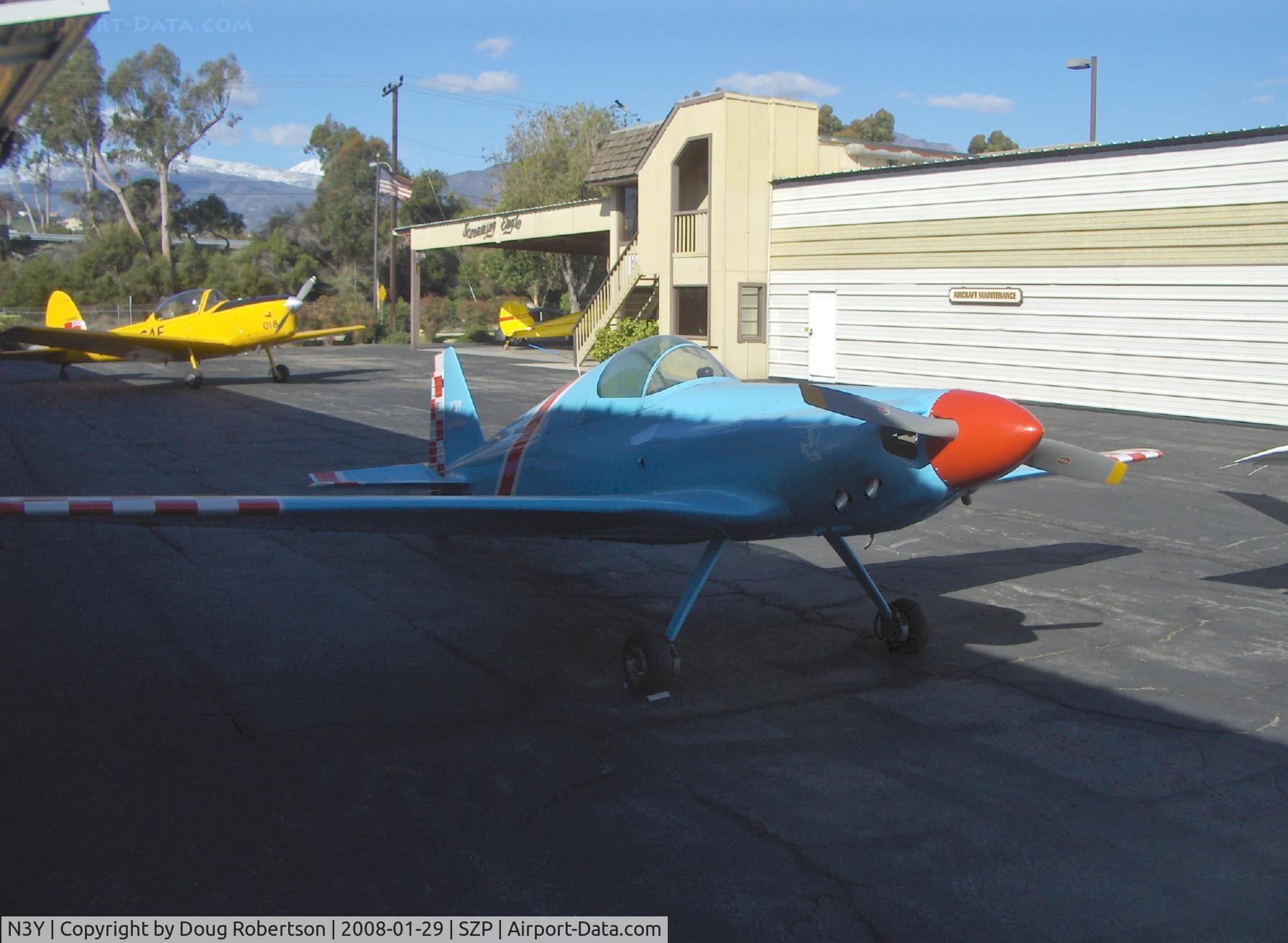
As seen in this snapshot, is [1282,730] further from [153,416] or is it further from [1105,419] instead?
[153,416]

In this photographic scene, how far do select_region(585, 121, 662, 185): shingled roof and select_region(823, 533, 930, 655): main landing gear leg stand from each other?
25.0 meters

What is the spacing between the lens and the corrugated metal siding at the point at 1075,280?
738 inches

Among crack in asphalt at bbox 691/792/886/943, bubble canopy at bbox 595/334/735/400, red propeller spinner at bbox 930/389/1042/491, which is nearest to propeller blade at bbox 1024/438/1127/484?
red propeller spinner at bbox 930/389/1042/491

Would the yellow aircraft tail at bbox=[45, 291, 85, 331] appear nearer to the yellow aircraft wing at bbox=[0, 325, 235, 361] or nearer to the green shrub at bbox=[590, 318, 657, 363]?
the yellow aircraft wing at bbox=[0, 325, 235, 361]

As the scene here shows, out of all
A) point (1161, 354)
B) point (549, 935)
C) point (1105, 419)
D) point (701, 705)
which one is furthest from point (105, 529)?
point (1161, 354)

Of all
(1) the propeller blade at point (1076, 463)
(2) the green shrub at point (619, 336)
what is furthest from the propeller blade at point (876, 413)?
(2) the green shrub at point (619, 336)

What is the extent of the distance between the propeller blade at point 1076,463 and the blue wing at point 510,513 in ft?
4.72

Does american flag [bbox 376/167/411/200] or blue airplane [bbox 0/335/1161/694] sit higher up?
american flag [bbox 376/167/411/200]

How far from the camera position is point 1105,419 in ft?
64.8

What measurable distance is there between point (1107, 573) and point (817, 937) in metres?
6.31

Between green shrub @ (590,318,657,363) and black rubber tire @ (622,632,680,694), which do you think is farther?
green shrub @ (590,318,657,363)

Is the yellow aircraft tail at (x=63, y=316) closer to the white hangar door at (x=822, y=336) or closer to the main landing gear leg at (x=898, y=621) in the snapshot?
the white hangar door at (x=822, y=336)

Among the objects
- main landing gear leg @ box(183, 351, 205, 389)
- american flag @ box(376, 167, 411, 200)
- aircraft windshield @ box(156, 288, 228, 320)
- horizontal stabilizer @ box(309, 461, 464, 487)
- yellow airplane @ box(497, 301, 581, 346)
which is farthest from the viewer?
american flag @ box(376, 167, 411, 200)

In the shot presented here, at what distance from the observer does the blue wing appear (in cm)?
508
